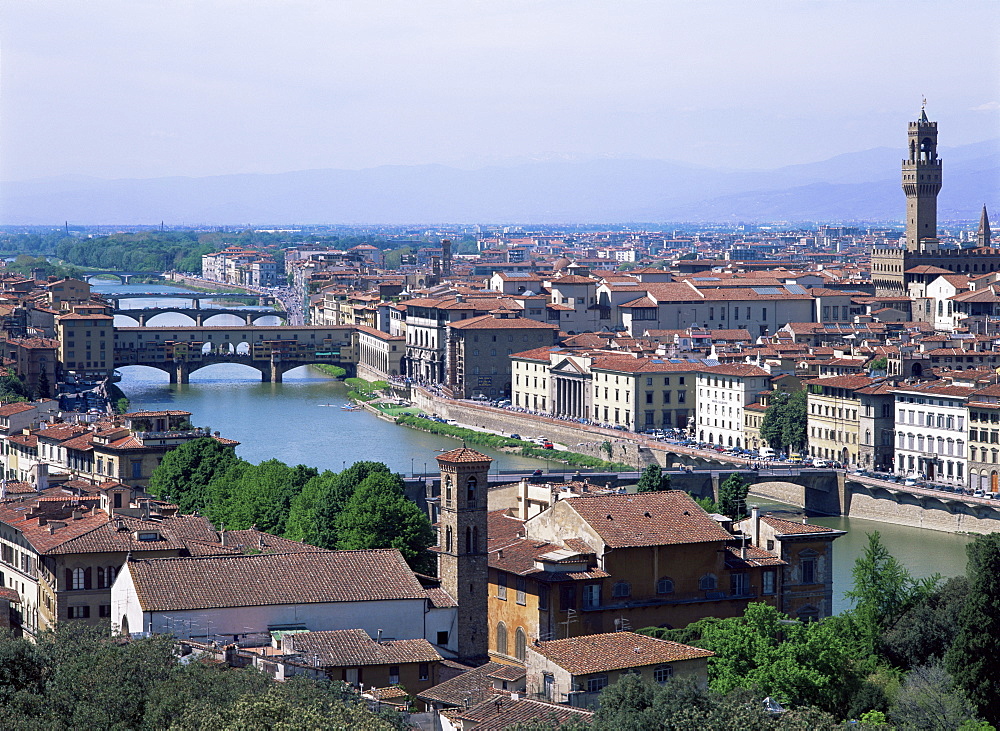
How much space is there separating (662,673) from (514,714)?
1796mm

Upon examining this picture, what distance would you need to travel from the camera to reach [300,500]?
20703 millimetres

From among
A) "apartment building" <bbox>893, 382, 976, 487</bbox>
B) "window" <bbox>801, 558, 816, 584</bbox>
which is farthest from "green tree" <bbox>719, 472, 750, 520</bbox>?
"apartment building" <bbox>893, 382, 976, 487</bbox>

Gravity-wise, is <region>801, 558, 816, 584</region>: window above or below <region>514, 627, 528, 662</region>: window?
above

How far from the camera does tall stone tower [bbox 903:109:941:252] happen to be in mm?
56812

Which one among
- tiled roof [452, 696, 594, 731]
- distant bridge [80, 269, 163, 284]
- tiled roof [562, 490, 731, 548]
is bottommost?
distant bridge [80, 269, 163, 284]

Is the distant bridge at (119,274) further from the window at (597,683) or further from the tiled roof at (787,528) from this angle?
the window at (597,683)

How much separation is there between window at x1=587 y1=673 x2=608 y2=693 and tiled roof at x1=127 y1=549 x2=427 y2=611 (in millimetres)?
2157

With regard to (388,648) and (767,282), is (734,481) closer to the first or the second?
(388,648)

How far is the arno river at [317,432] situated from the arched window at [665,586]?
364 centimetres

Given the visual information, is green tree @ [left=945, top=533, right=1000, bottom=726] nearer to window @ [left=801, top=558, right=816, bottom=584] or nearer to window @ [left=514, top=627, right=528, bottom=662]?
window @ [left=801, top=558, right=816, bottom=584]

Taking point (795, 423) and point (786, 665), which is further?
point (795, 423)

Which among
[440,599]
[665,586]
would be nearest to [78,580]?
[440,599]

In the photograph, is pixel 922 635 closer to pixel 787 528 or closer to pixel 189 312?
pixel 787 528

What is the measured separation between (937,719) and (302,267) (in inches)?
3082
